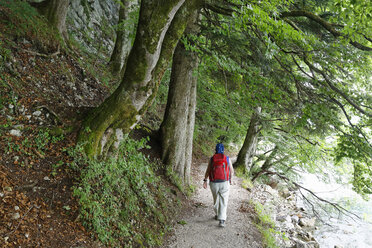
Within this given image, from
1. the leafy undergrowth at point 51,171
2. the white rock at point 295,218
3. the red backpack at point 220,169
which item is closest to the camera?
the leafy undergrowth at point 51,171

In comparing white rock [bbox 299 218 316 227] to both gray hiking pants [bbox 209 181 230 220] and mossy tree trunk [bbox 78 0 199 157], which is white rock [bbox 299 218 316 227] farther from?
mossy tree trunk [bbox 78 0 199 157]

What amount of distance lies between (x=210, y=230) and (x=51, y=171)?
3.82 metres

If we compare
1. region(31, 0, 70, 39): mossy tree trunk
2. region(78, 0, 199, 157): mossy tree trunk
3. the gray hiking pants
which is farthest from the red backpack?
region(31, 0, 70, 39): mossy tree trunk

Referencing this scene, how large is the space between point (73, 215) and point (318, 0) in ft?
26.2

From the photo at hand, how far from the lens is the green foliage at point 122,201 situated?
3.49m

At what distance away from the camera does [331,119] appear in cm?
643

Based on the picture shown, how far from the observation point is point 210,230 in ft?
18.7

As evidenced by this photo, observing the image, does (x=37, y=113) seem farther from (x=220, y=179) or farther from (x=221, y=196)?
(x=221, y=196)

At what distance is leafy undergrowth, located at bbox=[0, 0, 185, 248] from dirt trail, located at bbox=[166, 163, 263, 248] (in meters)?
0.51

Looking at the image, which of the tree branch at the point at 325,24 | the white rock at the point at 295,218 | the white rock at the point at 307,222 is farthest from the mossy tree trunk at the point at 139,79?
the white rock at the point at 307,222

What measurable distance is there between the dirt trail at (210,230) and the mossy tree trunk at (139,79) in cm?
249

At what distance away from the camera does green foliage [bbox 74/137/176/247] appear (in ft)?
11.4

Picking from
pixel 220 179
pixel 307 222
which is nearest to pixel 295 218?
pixel 307 222

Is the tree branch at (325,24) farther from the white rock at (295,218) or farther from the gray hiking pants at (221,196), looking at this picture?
the white rock at (295,218)
